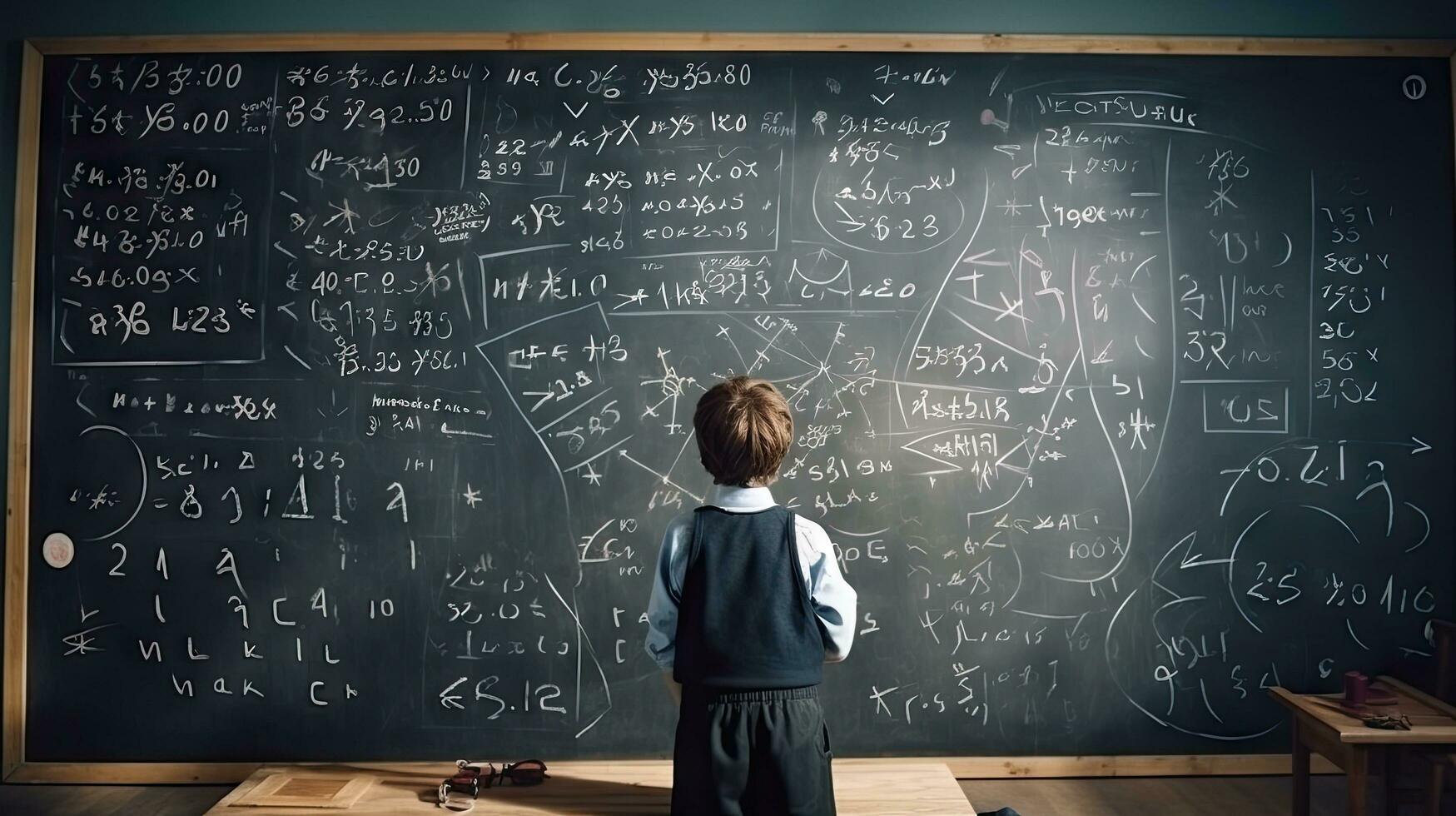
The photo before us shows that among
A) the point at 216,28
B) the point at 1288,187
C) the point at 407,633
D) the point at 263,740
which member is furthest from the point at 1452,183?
the point at 263,740

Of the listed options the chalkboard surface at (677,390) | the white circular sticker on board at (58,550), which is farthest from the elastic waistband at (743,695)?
the white circular sticker on board at (58,550)

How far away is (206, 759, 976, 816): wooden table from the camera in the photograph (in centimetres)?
221

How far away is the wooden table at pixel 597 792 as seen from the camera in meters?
2.21

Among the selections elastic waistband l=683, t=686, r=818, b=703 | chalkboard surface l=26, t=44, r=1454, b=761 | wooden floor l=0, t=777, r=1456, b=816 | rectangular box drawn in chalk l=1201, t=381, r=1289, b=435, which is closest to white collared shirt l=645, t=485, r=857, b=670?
elastic waistband l=683, t=686, r=818, b=703

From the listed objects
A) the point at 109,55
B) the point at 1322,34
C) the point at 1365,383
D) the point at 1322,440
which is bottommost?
the point at 1322,440

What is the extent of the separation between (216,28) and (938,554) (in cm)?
295

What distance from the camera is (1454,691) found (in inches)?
113

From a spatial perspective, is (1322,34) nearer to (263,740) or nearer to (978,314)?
(978,314)

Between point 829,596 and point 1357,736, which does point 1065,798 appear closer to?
point 1357,736

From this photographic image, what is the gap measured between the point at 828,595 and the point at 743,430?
14.9 inches

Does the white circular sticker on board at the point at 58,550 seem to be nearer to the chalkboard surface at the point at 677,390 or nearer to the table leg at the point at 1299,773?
the chalkboard surface at the point at 677,390

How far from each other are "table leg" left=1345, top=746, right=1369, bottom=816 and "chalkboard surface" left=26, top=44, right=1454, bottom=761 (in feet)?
2.35

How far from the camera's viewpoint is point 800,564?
1.91 m

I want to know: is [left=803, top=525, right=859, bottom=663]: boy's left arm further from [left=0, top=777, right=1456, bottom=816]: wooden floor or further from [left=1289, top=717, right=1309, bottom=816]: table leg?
[left=1289, top=717, right=1309, bottom=816]: table leg
